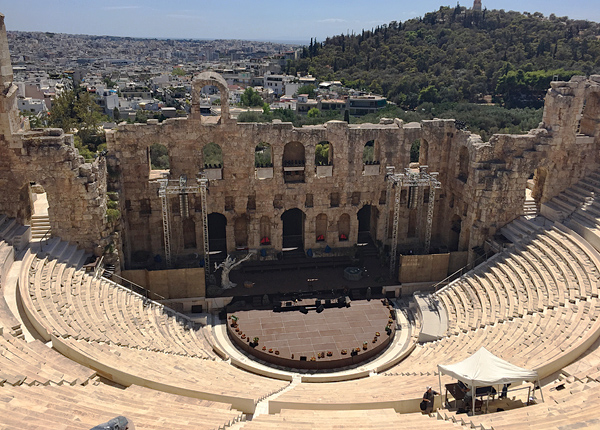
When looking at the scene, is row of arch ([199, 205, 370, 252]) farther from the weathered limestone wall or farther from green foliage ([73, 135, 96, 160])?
green foliage ([73, 135, 96, 160])

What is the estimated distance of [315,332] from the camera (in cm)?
2623

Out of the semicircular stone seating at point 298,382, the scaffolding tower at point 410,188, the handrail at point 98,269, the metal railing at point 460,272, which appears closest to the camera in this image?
the semicircular stone seating at point 298,382

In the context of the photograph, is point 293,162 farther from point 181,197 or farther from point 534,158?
point 534,158

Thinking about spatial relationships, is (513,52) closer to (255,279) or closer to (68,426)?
(255,279)

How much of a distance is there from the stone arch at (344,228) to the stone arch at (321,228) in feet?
3.60

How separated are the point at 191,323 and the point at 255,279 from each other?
5203 millimetres

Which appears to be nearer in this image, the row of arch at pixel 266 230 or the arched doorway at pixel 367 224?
the row of arch at pixel 266 230

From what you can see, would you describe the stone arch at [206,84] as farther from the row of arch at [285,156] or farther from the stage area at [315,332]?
the stage area at [315,332]

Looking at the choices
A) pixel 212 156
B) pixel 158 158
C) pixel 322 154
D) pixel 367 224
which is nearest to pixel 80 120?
pixel 158 158

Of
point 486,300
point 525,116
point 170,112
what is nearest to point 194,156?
point 486,300

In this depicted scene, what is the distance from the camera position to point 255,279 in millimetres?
30906

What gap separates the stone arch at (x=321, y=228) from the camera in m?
33.5

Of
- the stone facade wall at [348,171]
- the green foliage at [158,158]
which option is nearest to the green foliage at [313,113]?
the green foliage at [158,158]

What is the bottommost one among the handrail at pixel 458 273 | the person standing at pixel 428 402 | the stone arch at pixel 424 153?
the handrail at pixel 458 273
